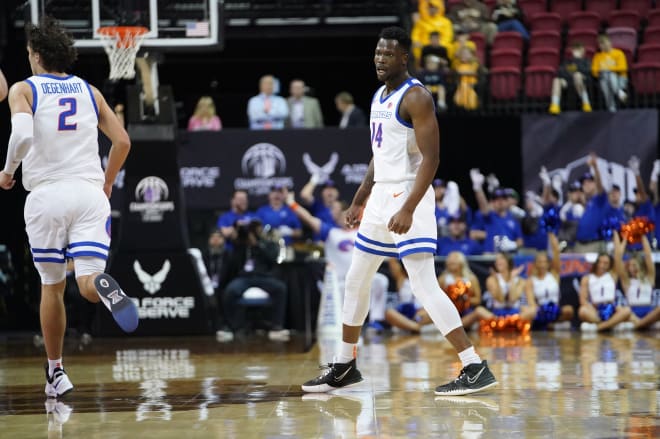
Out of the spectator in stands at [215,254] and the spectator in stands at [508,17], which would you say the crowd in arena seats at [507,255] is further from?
the spectator in stands at [508,17]

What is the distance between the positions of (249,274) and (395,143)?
6936mm

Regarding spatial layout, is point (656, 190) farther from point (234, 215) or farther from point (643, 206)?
point (234, 215)

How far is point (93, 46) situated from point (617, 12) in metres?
10.0

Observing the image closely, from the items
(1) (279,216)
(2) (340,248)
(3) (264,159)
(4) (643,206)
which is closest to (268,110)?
(3) (264,159)

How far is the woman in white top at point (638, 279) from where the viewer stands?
1266 cm

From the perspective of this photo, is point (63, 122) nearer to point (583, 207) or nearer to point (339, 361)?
point (339, 361)

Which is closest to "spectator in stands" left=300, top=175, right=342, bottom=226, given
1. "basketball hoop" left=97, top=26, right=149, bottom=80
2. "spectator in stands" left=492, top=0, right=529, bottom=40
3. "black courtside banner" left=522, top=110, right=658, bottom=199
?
"black courtside banner" left=522, top=110, right=658, bottom=199

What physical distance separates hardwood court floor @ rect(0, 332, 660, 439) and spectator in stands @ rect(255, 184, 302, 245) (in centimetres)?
407

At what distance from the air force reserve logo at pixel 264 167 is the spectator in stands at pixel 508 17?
486cm

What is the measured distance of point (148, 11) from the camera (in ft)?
36.2

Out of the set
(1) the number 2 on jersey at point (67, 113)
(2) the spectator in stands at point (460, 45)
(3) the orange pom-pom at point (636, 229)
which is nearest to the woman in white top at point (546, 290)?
(3) the orange pom-pom at point (636, 229)

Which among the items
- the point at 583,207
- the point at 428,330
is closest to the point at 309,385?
the point at 428,330

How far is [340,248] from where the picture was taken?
12.8 metres

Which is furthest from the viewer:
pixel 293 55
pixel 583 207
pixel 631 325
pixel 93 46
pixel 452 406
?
pixel 293 55
